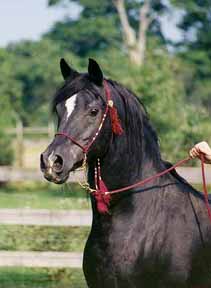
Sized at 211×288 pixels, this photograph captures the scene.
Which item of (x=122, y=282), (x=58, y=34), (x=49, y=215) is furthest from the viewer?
(x=58, y=34)

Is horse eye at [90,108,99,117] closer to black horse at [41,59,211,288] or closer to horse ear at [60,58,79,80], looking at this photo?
black horse at [41,59,211,288]

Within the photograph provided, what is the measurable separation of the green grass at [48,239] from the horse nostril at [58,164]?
14.6 feet

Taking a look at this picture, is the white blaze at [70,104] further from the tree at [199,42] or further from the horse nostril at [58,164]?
the tree at [199,42]

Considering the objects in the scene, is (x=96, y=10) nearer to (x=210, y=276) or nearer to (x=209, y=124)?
(x=209, y=124)

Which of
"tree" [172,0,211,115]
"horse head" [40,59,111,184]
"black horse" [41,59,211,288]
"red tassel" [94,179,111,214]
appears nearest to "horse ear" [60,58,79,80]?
"black horse" [41,59,211,288]

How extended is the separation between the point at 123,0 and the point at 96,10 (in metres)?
6.65

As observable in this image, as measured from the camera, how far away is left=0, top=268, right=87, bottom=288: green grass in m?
8.69

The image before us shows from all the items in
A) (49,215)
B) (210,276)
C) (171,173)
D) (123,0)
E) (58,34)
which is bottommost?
(58,34)

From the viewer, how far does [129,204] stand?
5.25 metres

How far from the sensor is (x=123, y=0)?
5159 cm

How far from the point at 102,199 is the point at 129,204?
0.19 metres

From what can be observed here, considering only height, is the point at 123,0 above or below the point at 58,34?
above

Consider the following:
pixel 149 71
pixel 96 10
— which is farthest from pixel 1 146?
pixel 96 10

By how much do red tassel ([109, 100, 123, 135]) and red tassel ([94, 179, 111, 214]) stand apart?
0.33 meters
